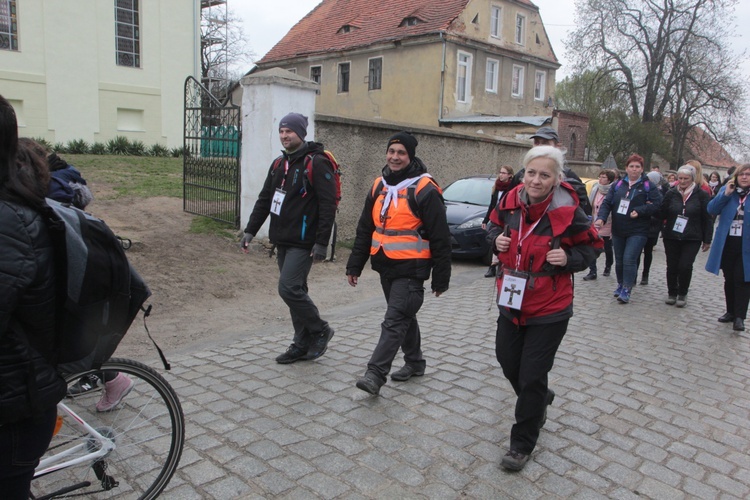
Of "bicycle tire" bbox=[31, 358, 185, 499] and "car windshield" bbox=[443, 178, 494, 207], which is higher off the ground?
"car windshield" bbox=[443, 178, 494, 207]

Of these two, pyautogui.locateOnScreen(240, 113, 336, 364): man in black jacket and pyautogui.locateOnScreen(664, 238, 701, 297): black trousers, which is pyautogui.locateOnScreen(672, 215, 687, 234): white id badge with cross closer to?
pyautogui.locateOnScreen(664, 238, 701, 297): black trousers

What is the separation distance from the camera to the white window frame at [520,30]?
1337 inches

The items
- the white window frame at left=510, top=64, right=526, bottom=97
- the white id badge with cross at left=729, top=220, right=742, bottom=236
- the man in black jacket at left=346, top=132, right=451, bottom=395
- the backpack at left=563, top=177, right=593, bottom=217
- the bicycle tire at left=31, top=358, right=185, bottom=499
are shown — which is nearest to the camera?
the bicycle tire at left=31, top=358, right=185, bottom=499

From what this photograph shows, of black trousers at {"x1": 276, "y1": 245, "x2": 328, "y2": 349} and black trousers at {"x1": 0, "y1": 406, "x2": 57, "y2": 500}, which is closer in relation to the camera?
black trousers at {"x1": 0, "y1": 406, "x2": 57, "y2": 500}

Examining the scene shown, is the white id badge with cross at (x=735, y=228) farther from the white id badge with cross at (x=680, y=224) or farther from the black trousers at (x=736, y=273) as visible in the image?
the white id badge with cross at (x=680, y=224)

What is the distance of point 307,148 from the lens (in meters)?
4.83

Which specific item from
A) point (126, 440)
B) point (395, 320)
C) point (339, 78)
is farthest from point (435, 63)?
point (126, 440)

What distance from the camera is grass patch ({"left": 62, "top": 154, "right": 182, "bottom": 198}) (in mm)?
12336

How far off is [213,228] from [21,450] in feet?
26.2

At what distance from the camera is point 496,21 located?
32.6 metres

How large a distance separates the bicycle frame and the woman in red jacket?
2.11m

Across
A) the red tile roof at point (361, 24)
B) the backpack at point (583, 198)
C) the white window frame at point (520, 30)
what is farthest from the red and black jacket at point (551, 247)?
the white window frame at point (520, 30)

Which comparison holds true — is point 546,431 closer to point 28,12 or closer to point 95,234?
point 95,234

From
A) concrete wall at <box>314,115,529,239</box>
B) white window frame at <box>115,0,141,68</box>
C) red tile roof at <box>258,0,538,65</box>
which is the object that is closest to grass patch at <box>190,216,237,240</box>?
concrete wall at <box>314,115,529,239</box>
